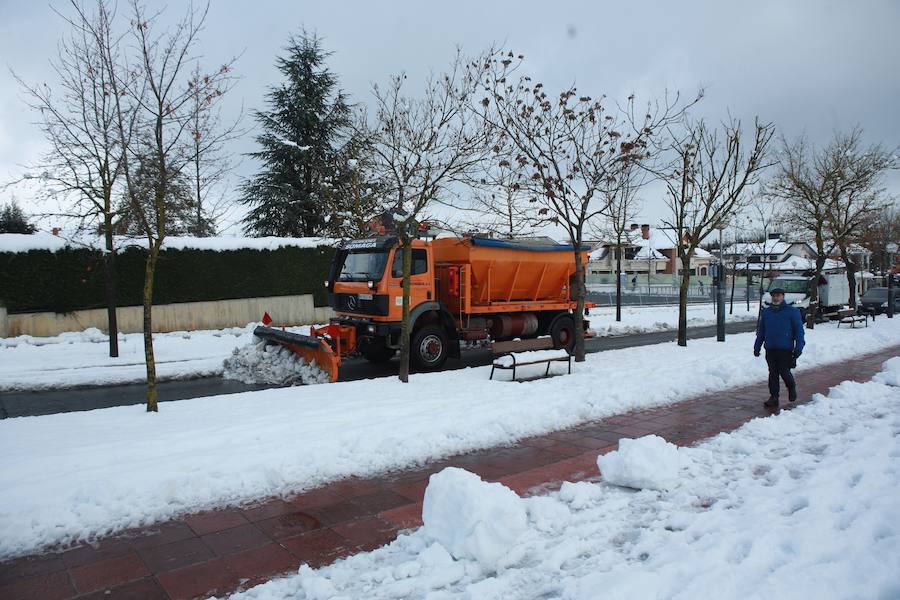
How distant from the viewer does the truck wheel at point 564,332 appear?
15184 mm

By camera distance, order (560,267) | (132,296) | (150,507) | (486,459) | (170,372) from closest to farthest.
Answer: (150,507) < (486,459) < (170,372) < (560,267) < (132,296)

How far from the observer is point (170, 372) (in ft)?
41.7

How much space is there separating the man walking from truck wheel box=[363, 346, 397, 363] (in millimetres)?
7615

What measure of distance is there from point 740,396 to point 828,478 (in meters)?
4.92

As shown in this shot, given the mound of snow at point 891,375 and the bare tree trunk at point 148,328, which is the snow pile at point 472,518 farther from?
the mound of snow at point 891,375

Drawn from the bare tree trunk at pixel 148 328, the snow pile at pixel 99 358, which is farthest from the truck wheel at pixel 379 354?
the bare tree trunk at pixel 148 328

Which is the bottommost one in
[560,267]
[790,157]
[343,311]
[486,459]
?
[486,459]

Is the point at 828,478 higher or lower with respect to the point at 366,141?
lower

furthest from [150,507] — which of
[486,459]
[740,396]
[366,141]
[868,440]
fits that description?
[740,396]

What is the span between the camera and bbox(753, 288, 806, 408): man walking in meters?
8.88

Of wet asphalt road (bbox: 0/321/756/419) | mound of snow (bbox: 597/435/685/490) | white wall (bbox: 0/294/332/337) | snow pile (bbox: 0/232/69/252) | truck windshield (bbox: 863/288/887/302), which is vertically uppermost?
snow pile (bbox: 0/232/69/252)

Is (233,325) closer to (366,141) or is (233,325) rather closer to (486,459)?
(366,141)

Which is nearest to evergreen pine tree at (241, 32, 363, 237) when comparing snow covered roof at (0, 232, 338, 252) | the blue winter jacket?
snow covered roof at (0, 232, 338, 252)

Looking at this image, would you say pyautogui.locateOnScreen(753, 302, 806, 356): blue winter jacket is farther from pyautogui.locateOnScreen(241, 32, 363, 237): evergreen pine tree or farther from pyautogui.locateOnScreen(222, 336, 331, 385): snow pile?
pyautogui.locateOnScreen(241, 32, 363, 237): evergreen pine tree
